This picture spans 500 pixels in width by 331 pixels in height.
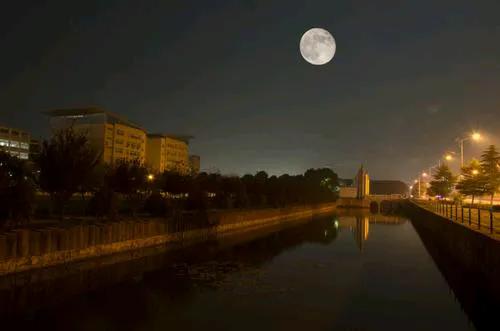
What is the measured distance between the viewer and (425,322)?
16.0 meters

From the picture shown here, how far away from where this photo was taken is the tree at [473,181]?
168 ft

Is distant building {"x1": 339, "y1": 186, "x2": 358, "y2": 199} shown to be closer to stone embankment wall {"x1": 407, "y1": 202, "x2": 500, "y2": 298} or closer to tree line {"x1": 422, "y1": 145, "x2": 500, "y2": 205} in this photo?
tree line {"x1": 422, "y1": 145, "x2": 500, "y2": 205}

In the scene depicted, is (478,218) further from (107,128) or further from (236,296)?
(107,128)

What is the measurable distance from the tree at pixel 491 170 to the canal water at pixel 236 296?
26.7m

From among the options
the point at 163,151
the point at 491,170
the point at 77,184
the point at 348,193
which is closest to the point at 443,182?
the point at 491,170

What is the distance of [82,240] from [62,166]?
5740mm

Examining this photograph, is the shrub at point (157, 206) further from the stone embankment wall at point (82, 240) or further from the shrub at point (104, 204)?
the shrub at point (104, 204)

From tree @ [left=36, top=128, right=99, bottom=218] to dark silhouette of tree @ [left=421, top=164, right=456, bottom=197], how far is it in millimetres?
80889

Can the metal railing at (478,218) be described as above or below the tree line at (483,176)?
below

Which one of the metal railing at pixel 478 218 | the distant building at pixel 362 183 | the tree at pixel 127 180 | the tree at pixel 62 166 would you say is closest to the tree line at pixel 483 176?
the metal railing at pixel 478 218

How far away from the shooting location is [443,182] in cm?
9206

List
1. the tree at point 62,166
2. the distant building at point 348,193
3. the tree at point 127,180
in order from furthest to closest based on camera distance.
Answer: the distant building at point 348,193 < the tree at point 127,180 < the tree at point 62,166

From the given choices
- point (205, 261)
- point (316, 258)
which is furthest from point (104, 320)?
point (316, 258)

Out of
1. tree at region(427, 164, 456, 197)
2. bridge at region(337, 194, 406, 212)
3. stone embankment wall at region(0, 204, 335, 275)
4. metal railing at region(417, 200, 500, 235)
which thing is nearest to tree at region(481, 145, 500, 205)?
metal railing at region(417, 200, 500, 235)
